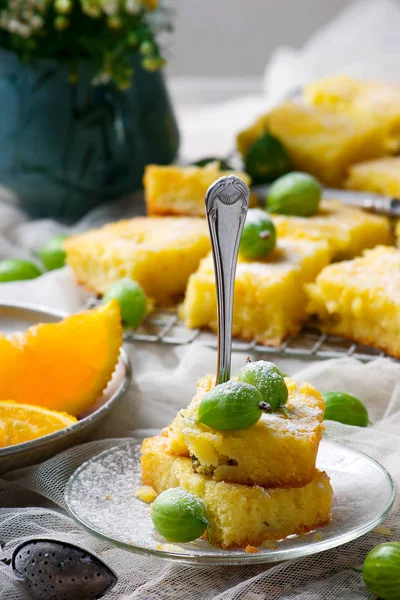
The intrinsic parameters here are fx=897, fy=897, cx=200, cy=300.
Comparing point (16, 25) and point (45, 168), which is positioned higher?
point (16, 25)

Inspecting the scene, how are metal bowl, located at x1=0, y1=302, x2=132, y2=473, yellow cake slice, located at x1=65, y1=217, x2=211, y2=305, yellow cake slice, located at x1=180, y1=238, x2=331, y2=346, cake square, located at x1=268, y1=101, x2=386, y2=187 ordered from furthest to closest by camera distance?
cake square, located at x1=268, y1=101, x2=386, y2=187 → yellow cake slice, located at x1=65, y1=217, x2=211, y2=305 → yellow cake slice, located at x1=180, y1=238, x2=331, y2=346 → metal bowl, located at x1=0, y1=302, x2=132, y2=473

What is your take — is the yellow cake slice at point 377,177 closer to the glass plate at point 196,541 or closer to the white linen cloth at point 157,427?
the white linen cloth at point 157,427

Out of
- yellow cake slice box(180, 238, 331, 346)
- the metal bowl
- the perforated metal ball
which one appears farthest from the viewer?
yellow cake slice box(180, 238, 331, 346)

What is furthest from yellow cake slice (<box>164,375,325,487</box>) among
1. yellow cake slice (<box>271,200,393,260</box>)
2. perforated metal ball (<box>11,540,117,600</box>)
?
yellow cake slice (<box>271,200,393,260</box>)

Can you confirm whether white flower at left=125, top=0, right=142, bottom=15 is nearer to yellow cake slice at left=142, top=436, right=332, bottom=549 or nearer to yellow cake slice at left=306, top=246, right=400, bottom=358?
yellow cake slice at left=306, top=246, right=400, bottom=358

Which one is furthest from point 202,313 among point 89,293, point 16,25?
point 16,25

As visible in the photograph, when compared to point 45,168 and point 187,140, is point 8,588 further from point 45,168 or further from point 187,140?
point 187,140
